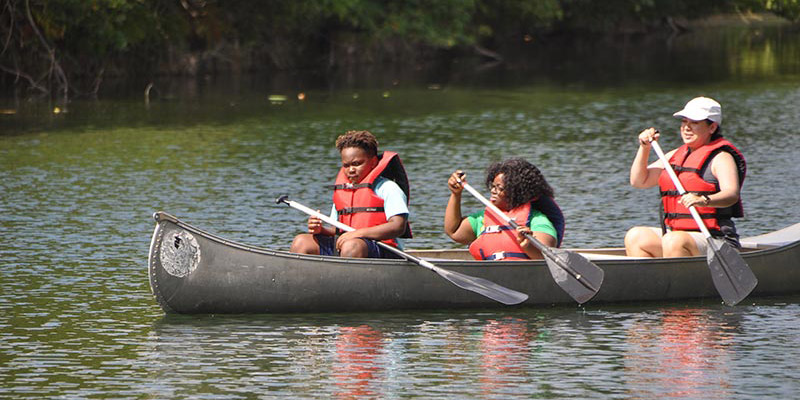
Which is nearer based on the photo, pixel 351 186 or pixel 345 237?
pixel 345 237

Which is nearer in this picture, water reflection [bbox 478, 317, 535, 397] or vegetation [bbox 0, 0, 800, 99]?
water reflection [bbox 478, 317, 535, 397]

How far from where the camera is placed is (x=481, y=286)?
30.6 ft

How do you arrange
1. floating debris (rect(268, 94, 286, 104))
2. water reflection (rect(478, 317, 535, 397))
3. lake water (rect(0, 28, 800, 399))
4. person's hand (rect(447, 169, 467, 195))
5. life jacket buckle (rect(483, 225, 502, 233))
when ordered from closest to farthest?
1. water reflection (rect(478, 317, 535, 397))
2. lake water (rect(0, 28, 800, 399))
3. person's hand (rect(447, 169, 467, 195))
4. life jacket buckle (rect(483, 225, 502, 233))
5. floating debris (rect(268, 94, 286, 104))

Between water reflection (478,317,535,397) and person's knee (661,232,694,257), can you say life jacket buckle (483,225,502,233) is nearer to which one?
water reflection (478,317,535,397)

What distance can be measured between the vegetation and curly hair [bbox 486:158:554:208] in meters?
19.4

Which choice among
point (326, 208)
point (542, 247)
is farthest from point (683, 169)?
point (326, 208)

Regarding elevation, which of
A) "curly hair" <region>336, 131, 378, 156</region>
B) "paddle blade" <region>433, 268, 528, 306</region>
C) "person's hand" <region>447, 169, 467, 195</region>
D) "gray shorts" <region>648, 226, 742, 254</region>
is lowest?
"paddle blade" <region>433, 268, 528, 306</region>

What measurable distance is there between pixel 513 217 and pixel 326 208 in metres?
5.42

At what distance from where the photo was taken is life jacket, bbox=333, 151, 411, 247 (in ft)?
31.0

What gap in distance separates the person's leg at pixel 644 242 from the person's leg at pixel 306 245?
2067 mm

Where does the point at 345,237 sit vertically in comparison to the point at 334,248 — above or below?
above

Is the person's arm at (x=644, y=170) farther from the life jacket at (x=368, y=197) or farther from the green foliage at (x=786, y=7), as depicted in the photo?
the green foliage at (x=786, y=7)

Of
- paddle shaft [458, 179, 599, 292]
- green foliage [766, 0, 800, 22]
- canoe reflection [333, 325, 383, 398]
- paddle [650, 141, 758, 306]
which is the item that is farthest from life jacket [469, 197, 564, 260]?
green foliage [766, 0, 800, 22]

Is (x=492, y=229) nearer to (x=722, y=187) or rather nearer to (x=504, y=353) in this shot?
(x=504, y=353)
